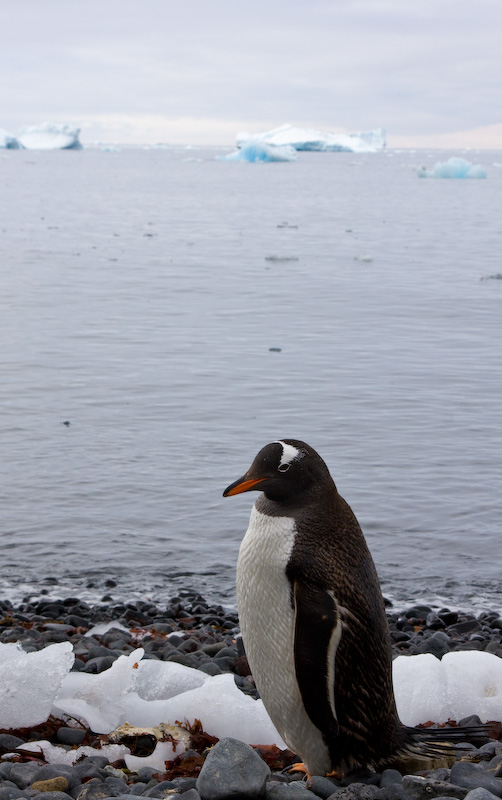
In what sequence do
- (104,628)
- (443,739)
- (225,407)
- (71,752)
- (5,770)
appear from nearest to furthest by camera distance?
(5,770)
(443,739)
(71,752)
(104,628)
(225,407)

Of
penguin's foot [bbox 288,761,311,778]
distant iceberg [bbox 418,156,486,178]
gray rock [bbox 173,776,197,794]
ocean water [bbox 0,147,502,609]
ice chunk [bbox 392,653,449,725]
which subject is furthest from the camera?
distant iceberg [bbox 418,156,486,178]

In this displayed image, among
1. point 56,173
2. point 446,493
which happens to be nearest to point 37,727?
point 446,493

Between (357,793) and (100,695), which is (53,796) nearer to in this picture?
(357,793)

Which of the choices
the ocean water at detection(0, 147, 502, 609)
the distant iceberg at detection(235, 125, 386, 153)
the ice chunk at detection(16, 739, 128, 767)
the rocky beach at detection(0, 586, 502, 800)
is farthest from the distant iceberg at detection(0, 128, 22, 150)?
the ice chunk at detection(16, 739, 128, 767)

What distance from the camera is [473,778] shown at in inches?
117

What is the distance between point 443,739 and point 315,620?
708 millimetres

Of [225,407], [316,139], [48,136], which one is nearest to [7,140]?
[48,136]

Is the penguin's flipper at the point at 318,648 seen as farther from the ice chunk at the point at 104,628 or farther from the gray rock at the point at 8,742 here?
the ice chunk at the point at 104,628

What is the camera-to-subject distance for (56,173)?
85.9 metres

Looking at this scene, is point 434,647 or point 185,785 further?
point 434,647

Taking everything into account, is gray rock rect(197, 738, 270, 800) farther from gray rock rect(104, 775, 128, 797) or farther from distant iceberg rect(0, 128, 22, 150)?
distant iceberg rect(0, 128, 22, 150)

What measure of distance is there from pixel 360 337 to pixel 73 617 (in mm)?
10893

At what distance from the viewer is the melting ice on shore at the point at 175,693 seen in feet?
12.3

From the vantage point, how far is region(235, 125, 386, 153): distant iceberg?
3972 inches
